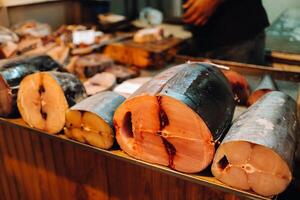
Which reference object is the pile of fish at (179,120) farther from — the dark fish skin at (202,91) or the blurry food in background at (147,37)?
the blurry food in background at (147,37)

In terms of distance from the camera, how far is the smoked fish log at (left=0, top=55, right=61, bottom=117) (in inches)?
96.7

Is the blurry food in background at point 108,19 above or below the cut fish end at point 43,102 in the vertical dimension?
above

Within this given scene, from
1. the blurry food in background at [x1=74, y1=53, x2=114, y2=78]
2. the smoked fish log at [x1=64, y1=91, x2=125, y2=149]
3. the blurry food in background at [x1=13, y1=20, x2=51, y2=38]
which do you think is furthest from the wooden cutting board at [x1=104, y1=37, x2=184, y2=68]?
the smoked fish log at [x1=64, y1=91, x2=125, y2=149]

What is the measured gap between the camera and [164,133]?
1.80 m

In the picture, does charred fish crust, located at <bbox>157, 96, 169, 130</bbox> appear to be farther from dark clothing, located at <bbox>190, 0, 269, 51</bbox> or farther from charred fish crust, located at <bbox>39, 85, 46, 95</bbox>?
dark clothing, located at <bbox>190, 0, 269, 51</bbox>

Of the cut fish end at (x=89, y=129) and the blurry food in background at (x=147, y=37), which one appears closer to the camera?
the cut fish end at (x=89, y=129)

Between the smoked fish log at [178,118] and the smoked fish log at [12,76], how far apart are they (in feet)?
3.36

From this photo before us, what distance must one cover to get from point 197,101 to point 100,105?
2.28ft

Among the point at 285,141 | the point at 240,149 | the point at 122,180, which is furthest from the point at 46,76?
the point at 285,141

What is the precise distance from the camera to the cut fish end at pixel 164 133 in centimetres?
171

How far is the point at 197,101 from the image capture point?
5.64ft

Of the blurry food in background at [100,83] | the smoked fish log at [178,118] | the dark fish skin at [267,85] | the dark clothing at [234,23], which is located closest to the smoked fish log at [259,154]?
the smoked fish log at [178,118]

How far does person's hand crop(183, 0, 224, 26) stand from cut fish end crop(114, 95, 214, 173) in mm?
2344

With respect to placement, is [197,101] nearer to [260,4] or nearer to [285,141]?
[285,141]
